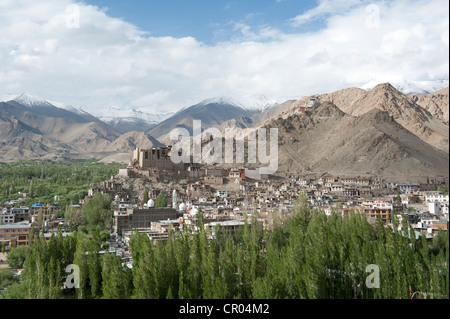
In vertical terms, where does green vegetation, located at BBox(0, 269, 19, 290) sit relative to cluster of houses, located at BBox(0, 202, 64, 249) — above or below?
below

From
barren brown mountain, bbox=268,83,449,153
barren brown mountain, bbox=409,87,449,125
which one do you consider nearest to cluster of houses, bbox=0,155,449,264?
barren brown mountain, bbox=268,83,449,153

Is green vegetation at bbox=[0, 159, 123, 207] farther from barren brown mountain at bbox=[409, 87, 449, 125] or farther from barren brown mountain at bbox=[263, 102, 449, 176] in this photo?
barren brown mountain at bbox=[409, 87, 449, 125]

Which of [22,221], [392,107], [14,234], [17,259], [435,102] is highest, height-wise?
[435,102]

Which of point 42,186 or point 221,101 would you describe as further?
point 221,101

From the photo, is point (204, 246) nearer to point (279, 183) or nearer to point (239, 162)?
point (279, 183)

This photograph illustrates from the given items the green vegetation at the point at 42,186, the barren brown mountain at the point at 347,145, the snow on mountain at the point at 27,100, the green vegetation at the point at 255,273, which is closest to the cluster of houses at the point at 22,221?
the green vegetation at the point at 42,186

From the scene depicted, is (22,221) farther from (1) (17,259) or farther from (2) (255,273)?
(2) (255,273)

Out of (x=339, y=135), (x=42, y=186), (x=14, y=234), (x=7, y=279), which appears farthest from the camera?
(x=339, y=135)

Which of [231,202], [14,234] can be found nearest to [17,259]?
[14,234]

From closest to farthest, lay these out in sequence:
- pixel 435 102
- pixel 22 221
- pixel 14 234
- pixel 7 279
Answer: pixel 7 279 → pixel 14 234 → pixel 22 221 → pixel 435 102

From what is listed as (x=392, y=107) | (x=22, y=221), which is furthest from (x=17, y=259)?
(x=392, y=107)

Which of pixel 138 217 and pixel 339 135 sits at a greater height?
pixel 339 135

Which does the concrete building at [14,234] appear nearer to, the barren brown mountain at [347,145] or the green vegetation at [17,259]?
the green vegetation at [17,259]
